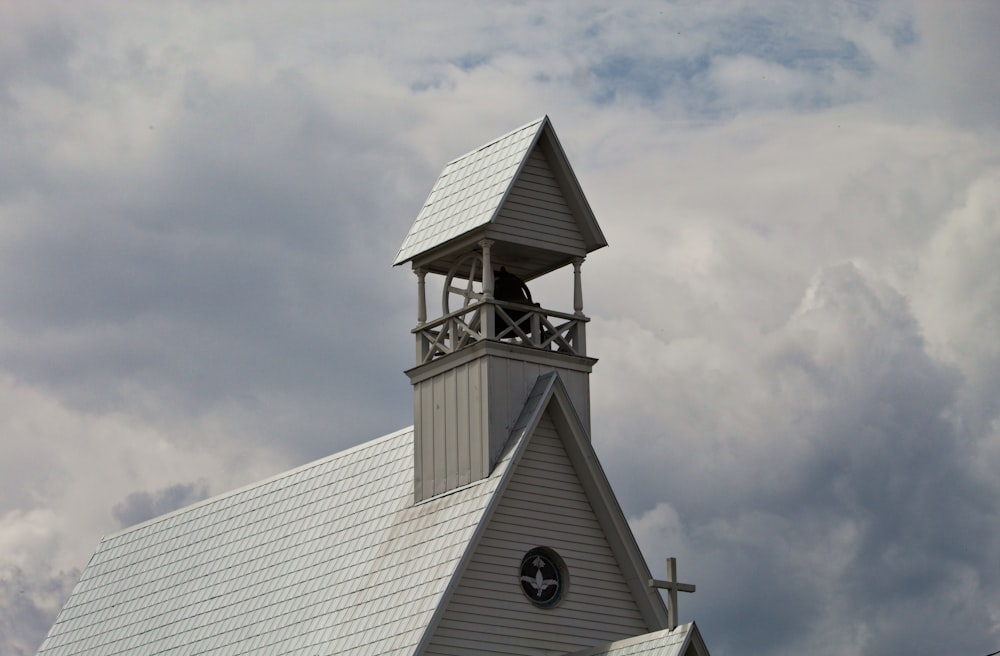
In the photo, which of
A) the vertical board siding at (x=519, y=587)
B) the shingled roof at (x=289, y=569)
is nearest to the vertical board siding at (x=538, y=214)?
the vertical board siding at (x=519, y=587)

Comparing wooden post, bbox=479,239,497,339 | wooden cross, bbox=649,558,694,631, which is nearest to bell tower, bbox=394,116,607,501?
wooden post, bbox=479,239,497,339

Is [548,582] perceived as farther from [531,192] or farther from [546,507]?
[531,192]

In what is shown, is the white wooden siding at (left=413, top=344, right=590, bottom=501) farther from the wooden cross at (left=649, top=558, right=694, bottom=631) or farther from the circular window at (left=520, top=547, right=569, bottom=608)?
the wooden cross at (left=649, top=558, right=694, bottom=631)

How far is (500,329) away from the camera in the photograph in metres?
48.6

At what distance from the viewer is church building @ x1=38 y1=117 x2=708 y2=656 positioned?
4469cm

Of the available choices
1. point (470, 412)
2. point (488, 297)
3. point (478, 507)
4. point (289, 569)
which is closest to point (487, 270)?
point (488, 297)

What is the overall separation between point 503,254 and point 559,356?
3.32m

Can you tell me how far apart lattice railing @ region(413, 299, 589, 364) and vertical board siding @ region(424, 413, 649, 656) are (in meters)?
2.23

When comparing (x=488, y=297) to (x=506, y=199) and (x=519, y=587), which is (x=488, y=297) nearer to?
(x=506, y=199)

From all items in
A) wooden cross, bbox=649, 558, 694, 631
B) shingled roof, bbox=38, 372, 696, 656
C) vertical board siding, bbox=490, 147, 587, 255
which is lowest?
wooden cross, bbox=649, 558, 694, 631

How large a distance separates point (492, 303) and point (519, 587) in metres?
6.39

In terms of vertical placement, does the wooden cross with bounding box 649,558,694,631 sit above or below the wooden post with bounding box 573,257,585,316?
below

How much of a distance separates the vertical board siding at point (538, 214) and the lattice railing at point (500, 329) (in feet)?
5.41

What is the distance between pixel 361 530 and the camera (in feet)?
160
